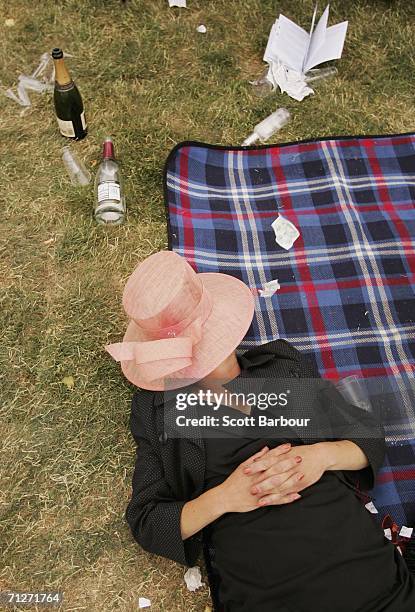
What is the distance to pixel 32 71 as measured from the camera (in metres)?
4.14

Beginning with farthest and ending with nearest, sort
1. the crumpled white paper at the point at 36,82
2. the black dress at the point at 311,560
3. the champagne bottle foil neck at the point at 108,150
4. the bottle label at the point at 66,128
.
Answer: the crumpled white paper at the point at 36,82 → the bottle label at the point at 66,128 → the champagne bottle foil neck at the point at 108,150 → the black dress at the point at 311,560

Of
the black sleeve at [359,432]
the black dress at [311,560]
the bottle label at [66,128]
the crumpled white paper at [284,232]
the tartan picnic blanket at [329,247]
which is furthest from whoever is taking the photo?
the bottle label at [66,128]

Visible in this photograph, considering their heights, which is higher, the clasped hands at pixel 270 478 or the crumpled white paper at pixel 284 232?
the clasped hands at pixel 270 478

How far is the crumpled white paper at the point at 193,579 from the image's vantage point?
2576mm

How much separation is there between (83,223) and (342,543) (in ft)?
7.18

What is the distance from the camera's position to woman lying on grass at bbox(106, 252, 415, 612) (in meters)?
2.15

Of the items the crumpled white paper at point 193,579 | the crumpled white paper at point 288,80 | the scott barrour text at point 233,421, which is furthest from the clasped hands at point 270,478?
the crumpled white paper at point 288,80

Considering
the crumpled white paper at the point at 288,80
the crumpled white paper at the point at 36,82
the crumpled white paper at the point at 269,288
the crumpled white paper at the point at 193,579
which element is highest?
the crumpled white paper at the point at 36,82

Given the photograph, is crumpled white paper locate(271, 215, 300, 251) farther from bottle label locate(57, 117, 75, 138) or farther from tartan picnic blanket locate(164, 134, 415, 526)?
bottle label locate(57, 117, 75, 138)

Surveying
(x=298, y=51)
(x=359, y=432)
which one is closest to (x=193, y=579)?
(x=359, y=432)

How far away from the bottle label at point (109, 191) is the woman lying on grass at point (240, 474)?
46.2 inches

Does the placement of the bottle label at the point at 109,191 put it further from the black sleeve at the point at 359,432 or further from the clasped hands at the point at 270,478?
the clasped hands at the point at 270,478

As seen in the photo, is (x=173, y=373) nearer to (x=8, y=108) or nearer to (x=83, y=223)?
(x=83, y=223)

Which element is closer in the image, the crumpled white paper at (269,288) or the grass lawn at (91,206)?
the grass lawn at (91,206)
